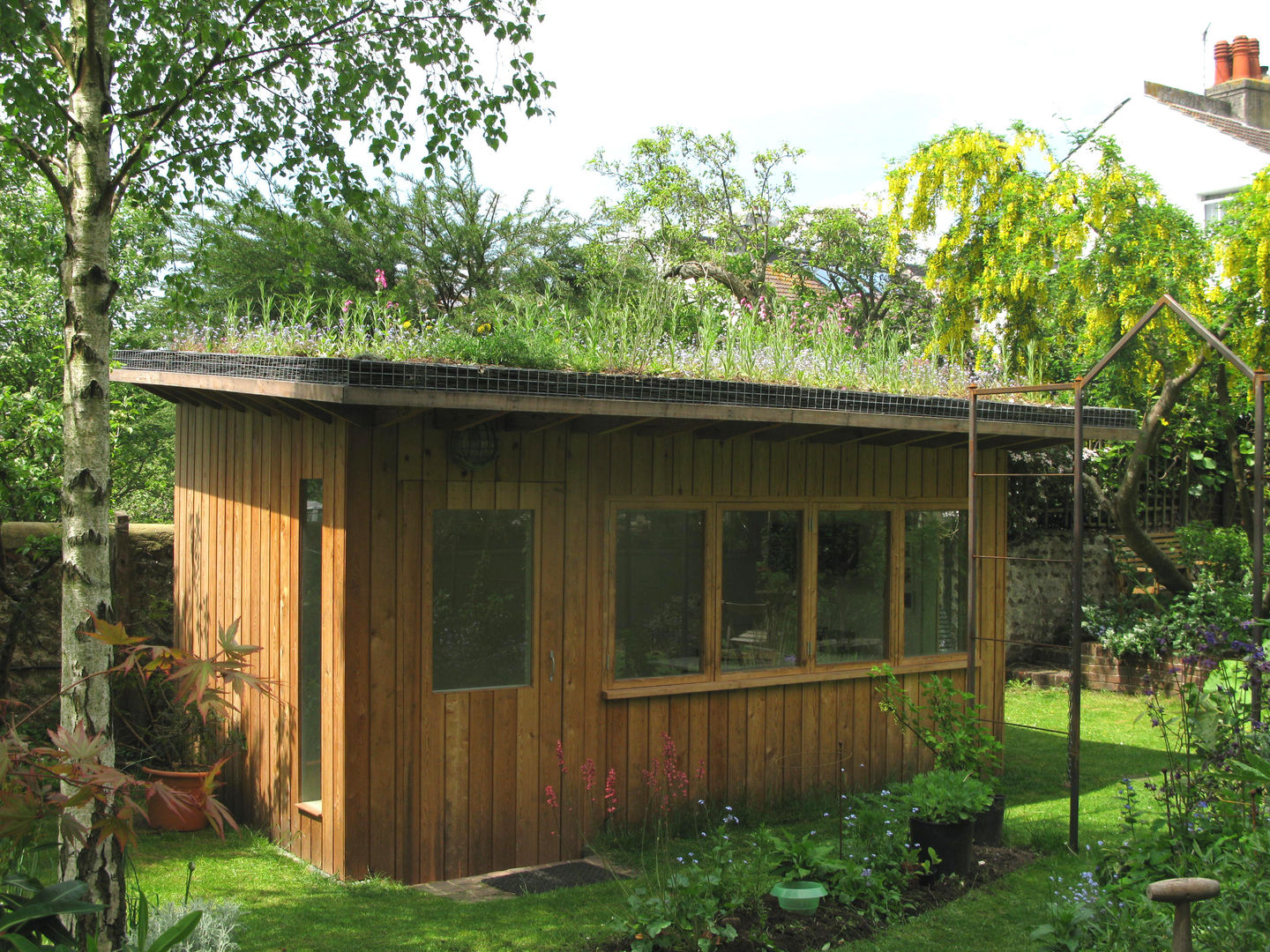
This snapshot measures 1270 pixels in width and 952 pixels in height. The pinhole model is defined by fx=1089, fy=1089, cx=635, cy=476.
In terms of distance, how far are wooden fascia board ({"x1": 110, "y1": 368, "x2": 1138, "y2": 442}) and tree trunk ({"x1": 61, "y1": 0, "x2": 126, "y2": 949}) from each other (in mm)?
1133

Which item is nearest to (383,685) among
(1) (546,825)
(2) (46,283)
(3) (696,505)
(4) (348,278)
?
(1) (546,825)

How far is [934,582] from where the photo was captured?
26.6ft

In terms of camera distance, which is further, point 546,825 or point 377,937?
point 546,825

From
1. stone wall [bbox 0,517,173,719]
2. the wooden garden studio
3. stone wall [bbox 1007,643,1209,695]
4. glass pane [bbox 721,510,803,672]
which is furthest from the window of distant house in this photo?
stone wall [bbox 0,517,173,719]

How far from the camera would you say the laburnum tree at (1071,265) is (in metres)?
10.7

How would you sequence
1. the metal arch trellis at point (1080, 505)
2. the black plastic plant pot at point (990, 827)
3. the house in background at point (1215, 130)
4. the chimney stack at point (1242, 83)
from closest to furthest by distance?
the metal arch trellis at point (1080, 505) → the black plastic plant pot at point (990, 827) → the house in background at point (1215, 130) → the chimney stack at point (1242, 83)

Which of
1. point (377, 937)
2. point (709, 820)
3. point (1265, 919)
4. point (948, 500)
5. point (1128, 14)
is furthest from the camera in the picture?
point (1128, 14)

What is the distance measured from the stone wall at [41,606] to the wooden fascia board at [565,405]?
1751 mm

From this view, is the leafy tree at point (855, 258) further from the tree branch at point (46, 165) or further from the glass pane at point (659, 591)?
the tree branch at point (46, 165)

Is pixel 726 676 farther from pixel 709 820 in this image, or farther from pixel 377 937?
pixel 377 937

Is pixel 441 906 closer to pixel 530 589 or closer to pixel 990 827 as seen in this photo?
pixel 530 589

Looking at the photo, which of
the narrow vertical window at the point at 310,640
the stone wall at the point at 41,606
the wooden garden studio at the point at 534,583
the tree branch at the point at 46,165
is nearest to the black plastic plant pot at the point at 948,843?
the wooden garden studio at the point at 534,583

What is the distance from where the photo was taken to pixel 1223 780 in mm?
4844

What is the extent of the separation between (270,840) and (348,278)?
546 inches
